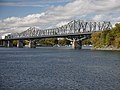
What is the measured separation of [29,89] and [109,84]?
340 inches

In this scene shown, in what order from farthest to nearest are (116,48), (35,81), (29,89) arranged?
1. (116,48)
2. (35,81)
3. (29,89)

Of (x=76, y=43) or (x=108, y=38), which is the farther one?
(x=76, y=43)

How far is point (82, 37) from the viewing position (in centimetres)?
16362

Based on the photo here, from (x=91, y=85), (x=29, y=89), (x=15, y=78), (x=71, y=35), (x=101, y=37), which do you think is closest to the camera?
(x=29, y=89)

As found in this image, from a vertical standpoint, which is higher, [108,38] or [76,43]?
[108,38]

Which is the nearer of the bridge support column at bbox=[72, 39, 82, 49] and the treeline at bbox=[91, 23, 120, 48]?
the treeline at bbox=[91, 23, 120, 48]

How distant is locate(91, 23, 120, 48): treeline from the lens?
12344 cm

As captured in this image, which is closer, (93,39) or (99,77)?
(99,77)

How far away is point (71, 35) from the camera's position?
16312 cm

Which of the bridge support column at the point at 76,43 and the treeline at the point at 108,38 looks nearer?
the treeline at the point at 108,38

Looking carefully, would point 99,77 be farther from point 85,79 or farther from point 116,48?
point 116,48

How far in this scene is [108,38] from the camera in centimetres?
12825

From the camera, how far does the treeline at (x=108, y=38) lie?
12344 centimetres

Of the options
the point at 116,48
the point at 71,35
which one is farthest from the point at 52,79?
the point at 71,35
